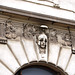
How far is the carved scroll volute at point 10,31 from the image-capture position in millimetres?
6607

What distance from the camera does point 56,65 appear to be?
273 inches

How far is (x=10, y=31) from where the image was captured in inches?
265

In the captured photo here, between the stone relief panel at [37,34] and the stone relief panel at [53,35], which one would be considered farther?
the stone relief panel at [53,35]

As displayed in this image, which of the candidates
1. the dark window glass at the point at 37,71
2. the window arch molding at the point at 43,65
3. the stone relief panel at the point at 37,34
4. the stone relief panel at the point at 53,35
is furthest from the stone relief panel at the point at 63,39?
the dark window glass at the point at 37,71

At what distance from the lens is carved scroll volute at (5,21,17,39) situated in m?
6.61

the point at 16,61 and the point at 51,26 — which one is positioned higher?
the point at 51,26

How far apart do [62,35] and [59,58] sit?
0.86m

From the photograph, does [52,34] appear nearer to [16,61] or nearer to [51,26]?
[51,26]

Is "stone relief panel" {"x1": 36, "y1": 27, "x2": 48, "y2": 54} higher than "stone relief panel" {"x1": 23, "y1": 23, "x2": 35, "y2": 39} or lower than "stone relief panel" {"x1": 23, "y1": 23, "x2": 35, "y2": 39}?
lower

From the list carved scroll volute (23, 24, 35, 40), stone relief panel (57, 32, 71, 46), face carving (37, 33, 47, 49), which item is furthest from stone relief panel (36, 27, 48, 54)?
stone relief panel (57, 32, 71, 46)

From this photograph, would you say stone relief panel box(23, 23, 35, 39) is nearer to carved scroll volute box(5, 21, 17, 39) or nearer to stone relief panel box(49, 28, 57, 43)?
carved scroll volute box(5, 21, 17, 39)

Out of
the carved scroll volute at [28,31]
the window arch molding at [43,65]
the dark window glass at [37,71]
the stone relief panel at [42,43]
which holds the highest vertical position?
the carved scroll volute at [28,31]

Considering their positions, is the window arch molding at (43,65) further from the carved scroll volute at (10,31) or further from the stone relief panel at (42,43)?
the carved scroll volute at (10,31)

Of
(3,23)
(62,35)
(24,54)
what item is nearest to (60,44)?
(62,35)
